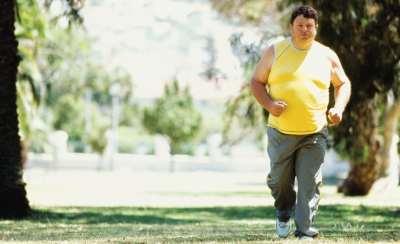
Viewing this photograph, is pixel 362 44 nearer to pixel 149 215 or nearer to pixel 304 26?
pixel 149 215

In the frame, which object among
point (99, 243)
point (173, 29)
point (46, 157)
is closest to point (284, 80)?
point (99, 243)

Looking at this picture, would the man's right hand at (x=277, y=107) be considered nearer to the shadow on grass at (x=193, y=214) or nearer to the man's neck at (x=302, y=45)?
the man's neck at (x=302, y=45)

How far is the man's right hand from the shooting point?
167 inches

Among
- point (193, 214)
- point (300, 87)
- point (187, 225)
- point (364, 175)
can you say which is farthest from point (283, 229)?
point (364, 175)

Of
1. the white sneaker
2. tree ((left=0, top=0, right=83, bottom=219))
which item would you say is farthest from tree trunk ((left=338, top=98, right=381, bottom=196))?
the white sneaker

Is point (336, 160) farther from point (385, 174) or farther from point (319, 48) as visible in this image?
point (319, 48)

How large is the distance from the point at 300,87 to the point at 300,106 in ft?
0.51

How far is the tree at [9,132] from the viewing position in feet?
24.3

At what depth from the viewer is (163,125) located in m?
30.8

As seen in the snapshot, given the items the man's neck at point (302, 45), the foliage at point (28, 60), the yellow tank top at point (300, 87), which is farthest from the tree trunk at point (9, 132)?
the man's neck at point (302, 45)

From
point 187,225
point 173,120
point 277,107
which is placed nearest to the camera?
point 277,107

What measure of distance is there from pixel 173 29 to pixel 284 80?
128495 millimetres

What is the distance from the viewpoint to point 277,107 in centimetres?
425

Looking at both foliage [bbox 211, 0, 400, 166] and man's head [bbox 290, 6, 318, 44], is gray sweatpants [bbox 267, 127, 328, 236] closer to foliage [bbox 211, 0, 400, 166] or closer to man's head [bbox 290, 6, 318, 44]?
man's head [bbox 290, 6, 318, 44]
